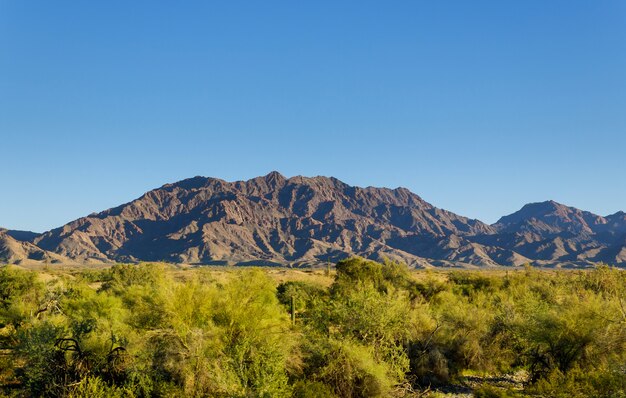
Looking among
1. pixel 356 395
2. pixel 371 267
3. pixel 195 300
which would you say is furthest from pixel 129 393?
pixel 371 267

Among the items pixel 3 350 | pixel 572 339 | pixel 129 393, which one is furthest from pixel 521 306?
pixel 3 350

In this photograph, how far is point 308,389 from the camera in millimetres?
20531

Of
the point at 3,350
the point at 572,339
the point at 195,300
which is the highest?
the point at 195,300

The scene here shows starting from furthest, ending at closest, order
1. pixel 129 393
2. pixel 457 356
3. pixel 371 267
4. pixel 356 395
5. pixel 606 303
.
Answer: pixel 371 267, pixel 457 356, pixel 606 303, pixel 356 395, pixel 129 393

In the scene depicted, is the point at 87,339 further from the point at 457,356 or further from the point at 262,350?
the point at 457,356

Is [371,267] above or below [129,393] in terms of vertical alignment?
above

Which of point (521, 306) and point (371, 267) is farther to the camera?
point (371, 267)

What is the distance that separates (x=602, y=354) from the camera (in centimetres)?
2541

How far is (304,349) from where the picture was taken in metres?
23.6

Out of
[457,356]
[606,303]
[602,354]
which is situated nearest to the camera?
[602,354]

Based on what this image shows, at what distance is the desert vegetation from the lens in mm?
20172

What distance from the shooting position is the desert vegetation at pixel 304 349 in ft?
66.2

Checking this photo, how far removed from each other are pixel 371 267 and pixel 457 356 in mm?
32059

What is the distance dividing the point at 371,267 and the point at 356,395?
135 feet
